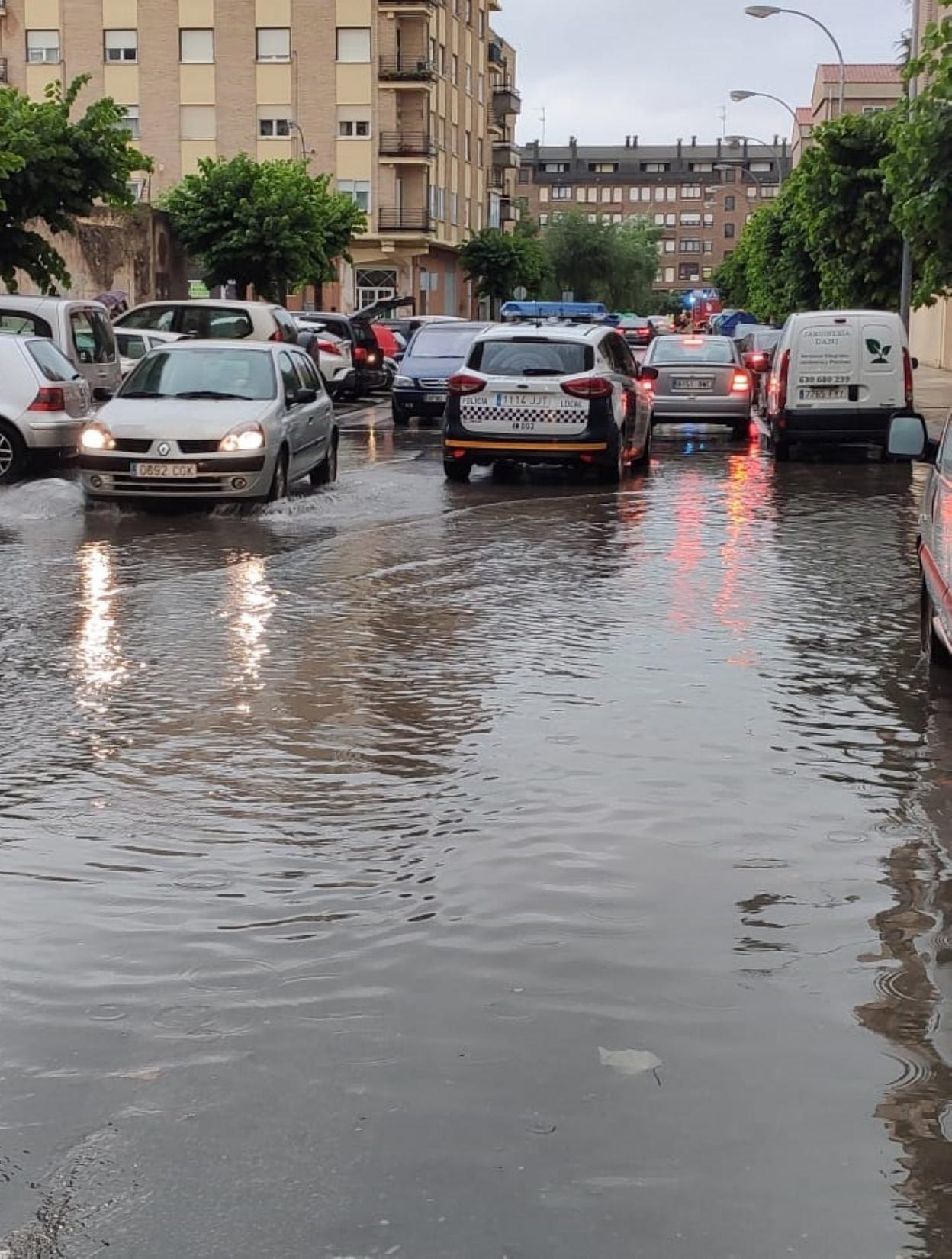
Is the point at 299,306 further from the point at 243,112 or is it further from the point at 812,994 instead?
the point at 812,994

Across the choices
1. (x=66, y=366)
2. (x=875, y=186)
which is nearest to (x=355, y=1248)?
(x=66, y=366)

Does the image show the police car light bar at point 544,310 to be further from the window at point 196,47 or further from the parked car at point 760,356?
the window at point 196,47

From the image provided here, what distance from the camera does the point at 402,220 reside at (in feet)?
255

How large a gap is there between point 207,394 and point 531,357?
3.95 meters

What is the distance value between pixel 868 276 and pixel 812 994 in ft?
125

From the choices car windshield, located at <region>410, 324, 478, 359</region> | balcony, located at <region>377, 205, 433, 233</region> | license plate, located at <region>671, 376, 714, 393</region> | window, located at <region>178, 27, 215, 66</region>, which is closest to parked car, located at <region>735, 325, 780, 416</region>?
license plate, located at <region>671, 376, 714, 393</region>

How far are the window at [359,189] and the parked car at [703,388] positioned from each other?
4916 centimetres

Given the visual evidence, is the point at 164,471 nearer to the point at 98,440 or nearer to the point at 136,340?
the point at 98,440

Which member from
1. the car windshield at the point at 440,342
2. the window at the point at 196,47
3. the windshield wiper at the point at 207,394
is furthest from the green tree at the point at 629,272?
the windshield wiper at the point at 207,394

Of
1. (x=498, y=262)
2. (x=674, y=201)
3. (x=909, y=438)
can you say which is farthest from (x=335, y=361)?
(x=674, y=201)

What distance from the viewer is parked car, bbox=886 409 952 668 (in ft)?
26.9

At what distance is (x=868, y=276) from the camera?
4116 cm

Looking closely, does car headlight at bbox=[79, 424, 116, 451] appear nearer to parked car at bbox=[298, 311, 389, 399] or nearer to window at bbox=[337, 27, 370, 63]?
parked car at bbox=[298, 311, 389, 399]

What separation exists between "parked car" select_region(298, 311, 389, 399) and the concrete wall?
6.11m
